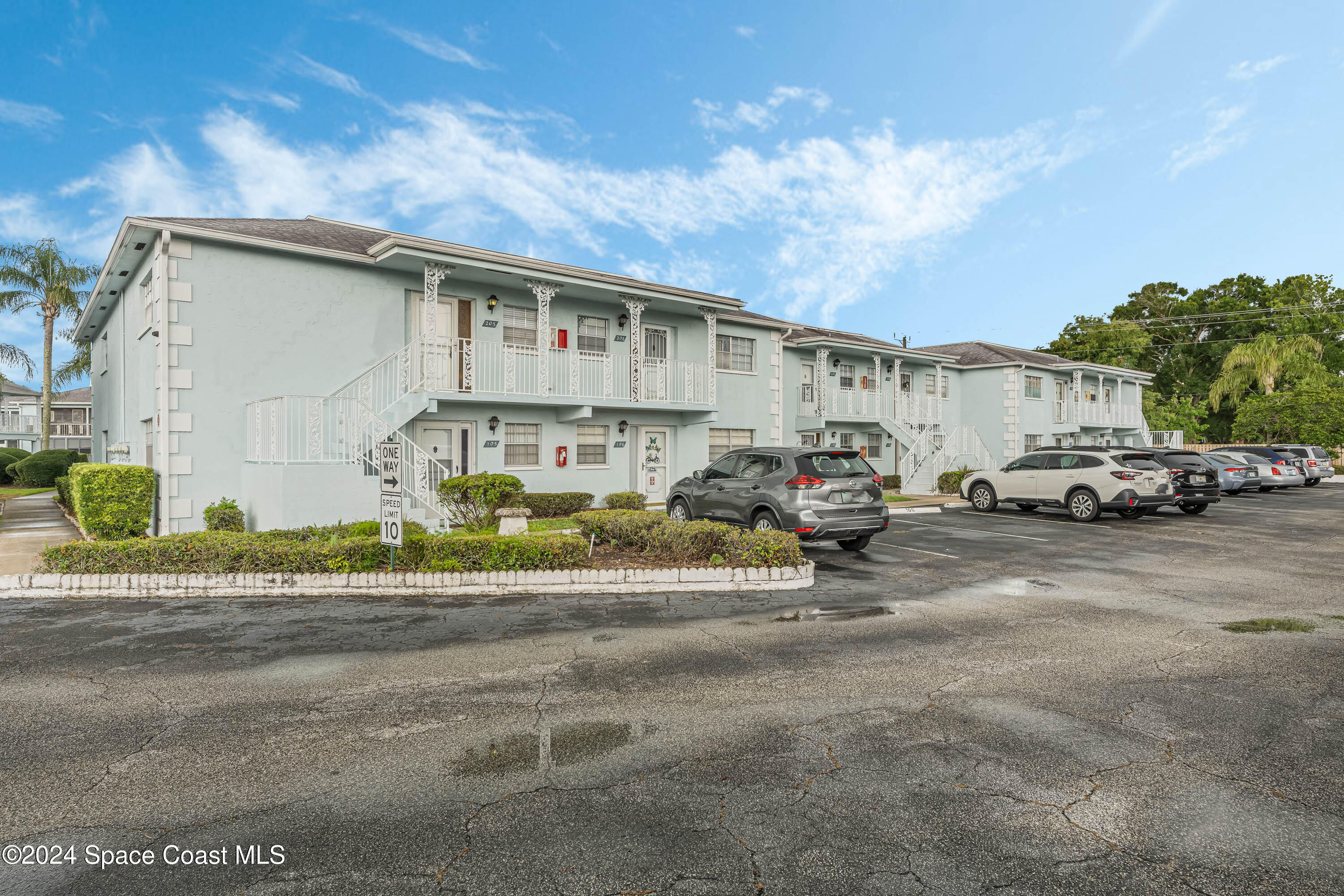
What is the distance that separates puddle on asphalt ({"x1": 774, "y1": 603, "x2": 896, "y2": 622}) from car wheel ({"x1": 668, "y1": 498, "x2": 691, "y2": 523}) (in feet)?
16.9

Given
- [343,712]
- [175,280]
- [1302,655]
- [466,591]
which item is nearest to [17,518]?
[175,280]

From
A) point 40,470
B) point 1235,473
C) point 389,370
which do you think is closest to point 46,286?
point 40,470

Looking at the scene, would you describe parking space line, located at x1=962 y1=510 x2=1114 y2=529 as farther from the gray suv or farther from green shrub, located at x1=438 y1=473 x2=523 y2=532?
green shrub, located at x1=438 y1=473 x2=523 y2=532

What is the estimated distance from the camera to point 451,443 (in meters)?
15.9

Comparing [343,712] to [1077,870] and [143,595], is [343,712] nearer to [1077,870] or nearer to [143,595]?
[1077,870]

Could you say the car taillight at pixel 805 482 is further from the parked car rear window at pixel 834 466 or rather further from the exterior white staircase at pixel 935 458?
the exterior white staircase at pixel 935 458

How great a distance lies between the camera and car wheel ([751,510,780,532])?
36.1 ft

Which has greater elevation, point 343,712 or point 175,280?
point 175,280

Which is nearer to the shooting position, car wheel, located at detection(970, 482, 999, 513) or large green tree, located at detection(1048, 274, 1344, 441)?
car wheel, located at detection(970, 482, 999, 513)

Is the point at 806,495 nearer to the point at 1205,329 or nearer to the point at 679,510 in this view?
the point at 679,510

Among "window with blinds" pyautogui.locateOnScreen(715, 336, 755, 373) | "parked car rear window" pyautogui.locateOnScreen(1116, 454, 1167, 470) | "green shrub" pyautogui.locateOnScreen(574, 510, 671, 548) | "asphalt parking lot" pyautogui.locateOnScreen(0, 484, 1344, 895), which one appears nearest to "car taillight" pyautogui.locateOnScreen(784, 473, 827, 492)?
"green shrub" pyautogui.locateOnScreen(574, 510, 671, 548)

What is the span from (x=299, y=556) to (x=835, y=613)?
20.7 ft

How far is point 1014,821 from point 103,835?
4095 mm

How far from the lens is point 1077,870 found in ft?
9.62
